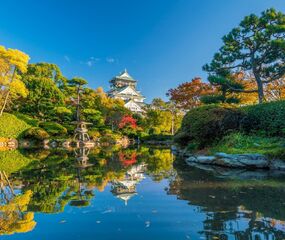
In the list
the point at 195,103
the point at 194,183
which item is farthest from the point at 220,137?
the point at 195,103

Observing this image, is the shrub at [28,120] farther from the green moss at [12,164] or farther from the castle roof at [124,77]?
the castle roof at [124,77]

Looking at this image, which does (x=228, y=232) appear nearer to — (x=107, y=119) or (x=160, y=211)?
(x=160, y=211)

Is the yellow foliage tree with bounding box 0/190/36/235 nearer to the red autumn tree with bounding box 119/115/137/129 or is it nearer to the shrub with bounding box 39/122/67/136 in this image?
the shrub with bounding box 39/122/67/136

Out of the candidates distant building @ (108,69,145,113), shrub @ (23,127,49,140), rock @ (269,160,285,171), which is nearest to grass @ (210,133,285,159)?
rock @ (269,160,285,171)

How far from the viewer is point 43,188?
4.73m

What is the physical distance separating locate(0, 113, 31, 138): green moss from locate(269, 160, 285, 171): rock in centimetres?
2102

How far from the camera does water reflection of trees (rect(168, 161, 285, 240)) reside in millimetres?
2623

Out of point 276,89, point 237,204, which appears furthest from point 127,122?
point 237,204

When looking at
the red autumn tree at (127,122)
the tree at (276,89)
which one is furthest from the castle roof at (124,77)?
the tree at (276,89)

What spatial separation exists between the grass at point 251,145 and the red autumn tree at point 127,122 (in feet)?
64.7

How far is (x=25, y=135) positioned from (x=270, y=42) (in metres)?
20.7

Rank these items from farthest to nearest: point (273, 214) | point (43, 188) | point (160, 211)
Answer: point (43, 188) → point (160, 211) → point (273, 214)

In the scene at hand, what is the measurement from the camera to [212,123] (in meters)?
9.42

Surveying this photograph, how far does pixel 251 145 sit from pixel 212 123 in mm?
1665
